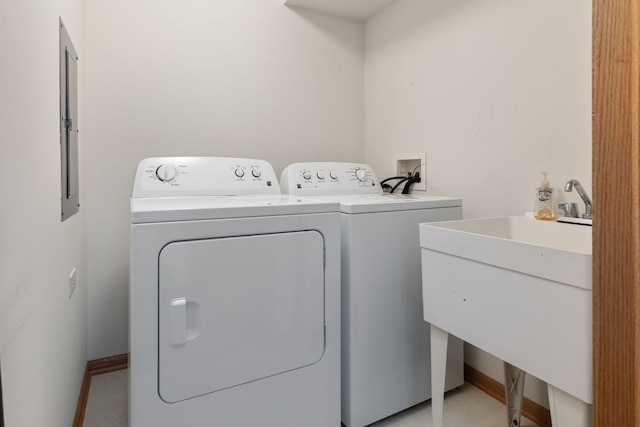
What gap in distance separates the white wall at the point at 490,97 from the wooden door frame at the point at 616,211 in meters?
1.07

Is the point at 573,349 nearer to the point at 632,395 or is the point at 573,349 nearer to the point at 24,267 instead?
the point at 632,395

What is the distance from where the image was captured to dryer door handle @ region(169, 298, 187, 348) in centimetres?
113

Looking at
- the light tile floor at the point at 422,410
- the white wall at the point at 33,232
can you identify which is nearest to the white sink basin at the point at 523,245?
the light tile floor at the point at 422,410

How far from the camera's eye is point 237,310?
1.23 meters

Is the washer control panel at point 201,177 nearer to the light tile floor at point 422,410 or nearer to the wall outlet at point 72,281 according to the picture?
the wall outlet at point 72,281

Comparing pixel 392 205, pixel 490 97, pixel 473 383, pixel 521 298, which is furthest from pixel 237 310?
pixel 490 97

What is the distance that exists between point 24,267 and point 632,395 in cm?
114

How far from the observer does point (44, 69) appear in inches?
43.4

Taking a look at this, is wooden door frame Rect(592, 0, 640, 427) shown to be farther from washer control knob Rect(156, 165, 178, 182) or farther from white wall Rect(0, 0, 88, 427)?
washer control knob Rect(156, 165, 178, 182)

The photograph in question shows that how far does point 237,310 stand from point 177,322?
191mm

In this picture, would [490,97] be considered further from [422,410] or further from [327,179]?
[422,410]

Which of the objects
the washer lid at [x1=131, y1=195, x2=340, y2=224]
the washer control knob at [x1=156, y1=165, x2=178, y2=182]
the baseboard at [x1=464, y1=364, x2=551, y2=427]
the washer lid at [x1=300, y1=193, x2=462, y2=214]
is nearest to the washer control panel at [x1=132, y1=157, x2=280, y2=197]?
the washer control knob at [x1=156, y1=165, x2=178, y2=182]

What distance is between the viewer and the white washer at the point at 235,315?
1113mm

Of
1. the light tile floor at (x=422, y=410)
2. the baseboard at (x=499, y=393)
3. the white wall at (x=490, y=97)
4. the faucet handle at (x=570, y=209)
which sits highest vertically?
the white wall at (x=490, y=97)
